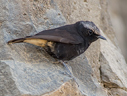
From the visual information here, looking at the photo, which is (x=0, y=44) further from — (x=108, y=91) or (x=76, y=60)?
(x=108, y=91)

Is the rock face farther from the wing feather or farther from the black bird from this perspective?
the wing feather

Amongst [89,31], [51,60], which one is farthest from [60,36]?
[89,31]

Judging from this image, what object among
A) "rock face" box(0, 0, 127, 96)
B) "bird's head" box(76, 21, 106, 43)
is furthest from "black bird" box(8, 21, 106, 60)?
"rock face" box(0, 0, 127, 96)

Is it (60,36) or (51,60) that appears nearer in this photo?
(60,36)

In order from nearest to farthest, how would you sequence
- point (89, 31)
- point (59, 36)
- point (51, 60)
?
point (59, 36), point (51, 60), point (89, 31)

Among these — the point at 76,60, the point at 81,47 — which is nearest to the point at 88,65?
the point at 76,60

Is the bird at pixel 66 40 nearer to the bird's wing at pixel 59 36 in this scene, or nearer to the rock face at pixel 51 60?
the bird's wing at pixel 59 36

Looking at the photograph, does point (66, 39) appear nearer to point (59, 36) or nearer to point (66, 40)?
point (66, 40)

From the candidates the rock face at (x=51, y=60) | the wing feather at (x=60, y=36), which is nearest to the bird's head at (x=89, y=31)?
the wing feather at (x=60, y=36)
